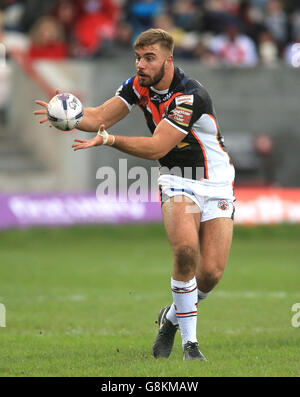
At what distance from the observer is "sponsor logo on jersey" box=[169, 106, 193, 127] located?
7438mm

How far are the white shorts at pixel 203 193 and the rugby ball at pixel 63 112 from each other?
107cm

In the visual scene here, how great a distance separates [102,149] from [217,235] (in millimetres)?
11875

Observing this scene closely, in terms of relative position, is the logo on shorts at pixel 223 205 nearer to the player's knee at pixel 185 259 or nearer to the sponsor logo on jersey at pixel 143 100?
the player's knee at pixel 185 259

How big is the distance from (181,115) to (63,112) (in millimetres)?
1014

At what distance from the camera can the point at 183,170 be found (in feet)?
25.7

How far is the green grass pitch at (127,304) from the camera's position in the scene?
728 cm

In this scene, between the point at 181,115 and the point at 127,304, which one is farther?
the point at 127,304

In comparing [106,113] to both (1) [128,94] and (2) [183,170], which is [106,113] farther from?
(2) [183,170]

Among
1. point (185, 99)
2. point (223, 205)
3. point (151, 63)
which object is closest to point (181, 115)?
point (185, 99)

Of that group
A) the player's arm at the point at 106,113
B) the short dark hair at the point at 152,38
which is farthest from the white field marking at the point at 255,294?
the short dark hair at the point at 152,38

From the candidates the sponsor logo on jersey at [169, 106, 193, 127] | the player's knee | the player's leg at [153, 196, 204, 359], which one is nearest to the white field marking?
the player's leg at [153, 196, 204, 359]

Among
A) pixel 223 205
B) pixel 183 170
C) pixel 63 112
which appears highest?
pixel 63 112

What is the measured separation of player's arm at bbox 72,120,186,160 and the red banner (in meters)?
11.6
